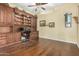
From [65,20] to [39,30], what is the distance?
2.16ft

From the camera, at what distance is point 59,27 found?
9.78 ft

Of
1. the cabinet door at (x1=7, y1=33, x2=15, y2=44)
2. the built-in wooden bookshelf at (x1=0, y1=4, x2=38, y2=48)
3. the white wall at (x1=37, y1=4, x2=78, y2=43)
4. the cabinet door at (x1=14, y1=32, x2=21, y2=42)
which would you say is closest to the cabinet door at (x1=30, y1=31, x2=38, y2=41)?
the built-in wooden bookshelf at (x1=0, y1=4, x2=38, y2=48)

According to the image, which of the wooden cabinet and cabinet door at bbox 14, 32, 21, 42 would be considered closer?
the wooden cabinet

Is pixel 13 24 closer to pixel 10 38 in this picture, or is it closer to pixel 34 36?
pixel 10 38

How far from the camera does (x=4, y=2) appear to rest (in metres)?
2.88

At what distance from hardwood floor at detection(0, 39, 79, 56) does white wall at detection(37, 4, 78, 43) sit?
14 cm

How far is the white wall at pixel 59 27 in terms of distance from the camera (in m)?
2.90

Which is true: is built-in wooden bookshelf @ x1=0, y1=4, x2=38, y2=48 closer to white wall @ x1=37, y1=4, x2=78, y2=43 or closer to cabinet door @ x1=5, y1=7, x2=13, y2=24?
cabinet door @ x1=5, y1=7, x2=13, y2=24

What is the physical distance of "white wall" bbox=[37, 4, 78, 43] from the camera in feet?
9.52

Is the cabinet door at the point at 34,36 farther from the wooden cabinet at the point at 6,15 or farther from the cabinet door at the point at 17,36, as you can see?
the wooden cabinet at the point at 6,15

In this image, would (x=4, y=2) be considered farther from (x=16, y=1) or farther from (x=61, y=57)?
(x=61, y=57)

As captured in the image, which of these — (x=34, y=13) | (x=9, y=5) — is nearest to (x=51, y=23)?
(x=34, y=13)

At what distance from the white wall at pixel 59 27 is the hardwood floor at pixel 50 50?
0.45 feet

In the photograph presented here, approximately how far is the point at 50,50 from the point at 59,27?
58cm
